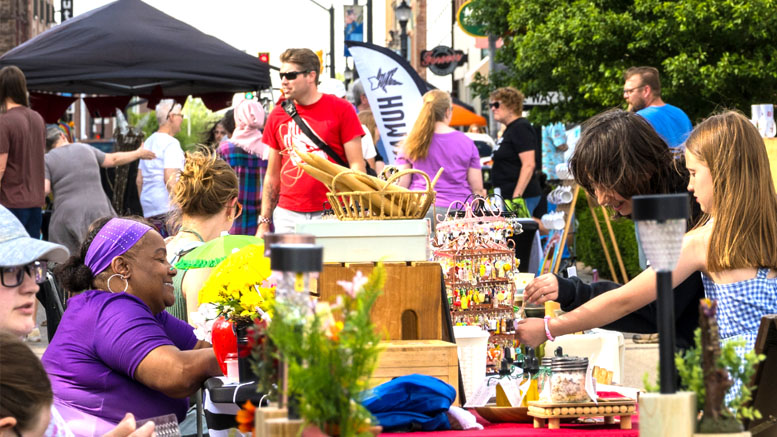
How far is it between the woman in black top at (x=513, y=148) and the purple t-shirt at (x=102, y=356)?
6.82 metres

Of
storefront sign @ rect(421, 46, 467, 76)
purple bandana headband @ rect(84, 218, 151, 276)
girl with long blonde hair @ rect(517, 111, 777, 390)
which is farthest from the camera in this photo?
storefront sign @ rect(421, 46, 467, 76)

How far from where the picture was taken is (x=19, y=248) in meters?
2.70

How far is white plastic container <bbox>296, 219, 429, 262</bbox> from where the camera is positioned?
2.96 meters

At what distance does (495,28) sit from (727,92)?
715 centimetres

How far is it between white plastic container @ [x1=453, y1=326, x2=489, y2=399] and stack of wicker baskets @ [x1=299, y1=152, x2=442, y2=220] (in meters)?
0.39

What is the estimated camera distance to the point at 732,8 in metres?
21.7

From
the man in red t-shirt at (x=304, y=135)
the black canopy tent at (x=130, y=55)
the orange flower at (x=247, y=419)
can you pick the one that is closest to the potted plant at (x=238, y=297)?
the orange flower at (x=247, y=419)

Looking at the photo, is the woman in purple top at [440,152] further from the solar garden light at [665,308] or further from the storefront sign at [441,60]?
the storefront sign at [441,60]

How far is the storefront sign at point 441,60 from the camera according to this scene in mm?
28031

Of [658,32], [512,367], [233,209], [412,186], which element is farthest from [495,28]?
[512,367]

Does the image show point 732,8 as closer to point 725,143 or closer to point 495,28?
point 495,28

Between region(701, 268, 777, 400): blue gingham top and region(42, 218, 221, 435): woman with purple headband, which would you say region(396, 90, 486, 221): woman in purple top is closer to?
region(42, 218, 221, 435): woman with purple headband

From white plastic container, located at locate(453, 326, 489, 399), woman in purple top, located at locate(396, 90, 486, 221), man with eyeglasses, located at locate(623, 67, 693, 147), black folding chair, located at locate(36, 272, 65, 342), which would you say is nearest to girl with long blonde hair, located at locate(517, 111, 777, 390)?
white plastic container, located at locate(453, 326, 489, 399)

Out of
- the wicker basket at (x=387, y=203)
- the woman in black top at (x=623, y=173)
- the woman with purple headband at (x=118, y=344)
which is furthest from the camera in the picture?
the woman in black top at (x=623, y=173)
